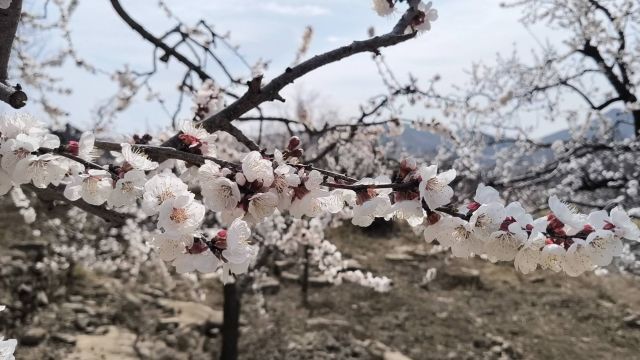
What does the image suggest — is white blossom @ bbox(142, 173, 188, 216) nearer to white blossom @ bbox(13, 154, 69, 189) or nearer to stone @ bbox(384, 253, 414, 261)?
white blossom @ bbox(13, 154, 69, 189)

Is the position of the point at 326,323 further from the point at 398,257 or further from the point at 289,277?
the point at 398,257

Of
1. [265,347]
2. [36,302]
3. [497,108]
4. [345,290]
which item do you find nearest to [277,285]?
[345,290]

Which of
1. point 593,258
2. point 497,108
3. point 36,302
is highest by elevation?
point 497,108

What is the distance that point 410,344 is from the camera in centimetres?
770

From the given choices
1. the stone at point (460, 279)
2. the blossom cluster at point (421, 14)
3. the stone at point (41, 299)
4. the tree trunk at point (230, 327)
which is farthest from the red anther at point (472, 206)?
the stone at point (460, 279)

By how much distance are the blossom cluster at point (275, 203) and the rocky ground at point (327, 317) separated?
5.79 metres

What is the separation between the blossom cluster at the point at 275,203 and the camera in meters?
1.27

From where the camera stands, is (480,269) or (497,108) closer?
(497,108)

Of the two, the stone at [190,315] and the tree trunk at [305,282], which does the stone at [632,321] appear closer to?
the tree trunk at [305,282]

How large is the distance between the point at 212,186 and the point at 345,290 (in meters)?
9.08

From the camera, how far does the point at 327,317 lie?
341 inches

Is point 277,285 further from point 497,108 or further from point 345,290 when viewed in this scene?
point 497,108

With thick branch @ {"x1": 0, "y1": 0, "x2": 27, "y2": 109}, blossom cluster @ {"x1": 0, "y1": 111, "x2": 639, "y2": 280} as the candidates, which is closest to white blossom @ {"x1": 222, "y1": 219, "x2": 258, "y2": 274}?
blossom cluster @ {"x1": 0, "y1": 111, "x2": 639, "y2": 280}

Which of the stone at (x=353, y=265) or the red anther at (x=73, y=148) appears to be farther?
the stone at (x=353, y=265)
